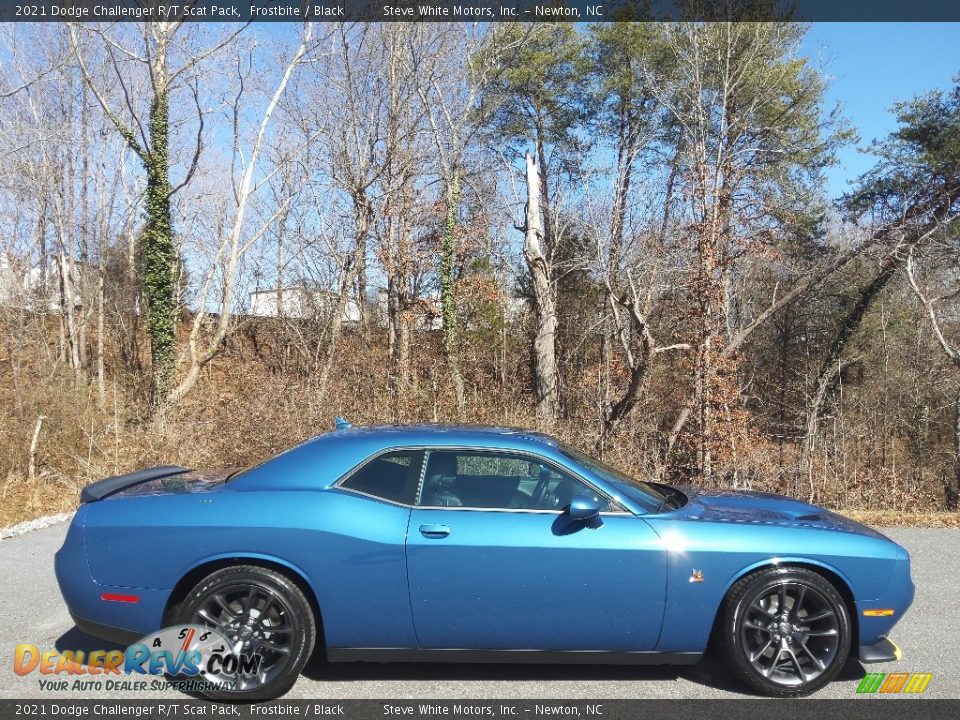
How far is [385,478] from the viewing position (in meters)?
4.29

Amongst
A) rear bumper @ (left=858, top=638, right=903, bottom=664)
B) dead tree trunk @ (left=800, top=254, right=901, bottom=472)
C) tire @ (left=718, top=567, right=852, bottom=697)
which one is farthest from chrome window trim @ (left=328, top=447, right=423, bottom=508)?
dead tree trunk @ (left=800, top=254, right=901, bottom=472)

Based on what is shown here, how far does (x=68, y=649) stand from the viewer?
15.2 feet

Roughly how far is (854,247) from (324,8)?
15633mm

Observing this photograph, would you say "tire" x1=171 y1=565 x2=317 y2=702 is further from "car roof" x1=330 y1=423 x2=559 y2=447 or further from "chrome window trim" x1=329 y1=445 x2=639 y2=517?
"car roof" x1=330 y1=423 x2=559 y2=447

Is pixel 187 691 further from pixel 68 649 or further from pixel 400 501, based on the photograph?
pixel 400 501

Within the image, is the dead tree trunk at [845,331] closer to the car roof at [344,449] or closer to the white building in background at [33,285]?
the car roof at [344,449]

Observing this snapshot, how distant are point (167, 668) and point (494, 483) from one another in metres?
1.96

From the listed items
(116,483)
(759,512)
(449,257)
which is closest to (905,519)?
(759,512)

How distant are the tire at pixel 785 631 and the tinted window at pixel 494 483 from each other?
3.19 feet

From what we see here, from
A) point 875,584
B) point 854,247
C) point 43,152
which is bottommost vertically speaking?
point 875,584

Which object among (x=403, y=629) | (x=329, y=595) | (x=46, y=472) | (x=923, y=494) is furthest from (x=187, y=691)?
(x=923, y=494)

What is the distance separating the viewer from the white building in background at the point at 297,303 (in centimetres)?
2617

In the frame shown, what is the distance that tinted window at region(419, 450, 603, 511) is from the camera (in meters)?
4.23

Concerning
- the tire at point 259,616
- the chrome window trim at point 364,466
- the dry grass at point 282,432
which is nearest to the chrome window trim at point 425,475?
the chrome window trim at point 364,466
